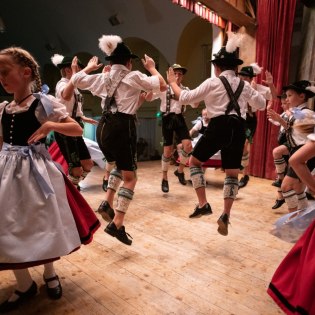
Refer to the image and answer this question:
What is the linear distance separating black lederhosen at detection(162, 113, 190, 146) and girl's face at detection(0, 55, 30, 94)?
308 centimetres

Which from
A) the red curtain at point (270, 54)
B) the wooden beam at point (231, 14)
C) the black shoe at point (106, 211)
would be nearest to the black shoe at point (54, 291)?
the black shoe at point (106, 211)

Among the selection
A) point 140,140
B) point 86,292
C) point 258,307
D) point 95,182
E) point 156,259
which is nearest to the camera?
point 258,307

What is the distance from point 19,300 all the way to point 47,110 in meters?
1.12

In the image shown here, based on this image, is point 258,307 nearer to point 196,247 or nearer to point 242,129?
point 196,247

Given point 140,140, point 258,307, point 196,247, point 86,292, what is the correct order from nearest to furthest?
point 258,307 → point 86,292 → point 196,247 → point 140,140

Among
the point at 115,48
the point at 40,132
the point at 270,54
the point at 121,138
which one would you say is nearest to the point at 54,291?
the point at 40,132

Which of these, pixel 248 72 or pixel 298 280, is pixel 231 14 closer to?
pixel 248 72

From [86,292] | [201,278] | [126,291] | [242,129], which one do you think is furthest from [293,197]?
[86,292]

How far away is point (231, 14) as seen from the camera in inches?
213

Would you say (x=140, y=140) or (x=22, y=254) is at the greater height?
(x=22, y=254)

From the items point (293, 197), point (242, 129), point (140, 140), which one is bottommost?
point (140, 140)

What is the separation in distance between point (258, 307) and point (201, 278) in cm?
43

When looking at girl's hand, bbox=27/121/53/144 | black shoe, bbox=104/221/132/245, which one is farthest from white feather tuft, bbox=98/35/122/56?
black shoe, bbox=104/221/132/245

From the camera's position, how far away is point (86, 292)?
1.94 meters
